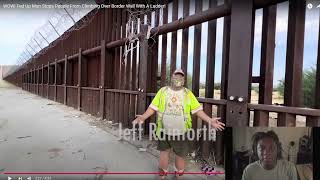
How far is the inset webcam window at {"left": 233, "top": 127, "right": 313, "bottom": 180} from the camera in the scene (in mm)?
2773

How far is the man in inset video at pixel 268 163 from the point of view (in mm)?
2781

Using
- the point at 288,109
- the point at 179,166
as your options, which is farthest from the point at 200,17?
the point at 179,166

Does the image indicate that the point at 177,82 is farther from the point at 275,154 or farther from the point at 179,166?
the point at 275,154

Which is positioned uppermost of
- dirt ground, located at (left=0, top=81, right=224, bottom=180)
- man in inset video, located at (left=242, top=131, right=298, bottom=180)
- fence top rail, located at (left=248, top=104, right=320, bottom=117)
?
fence top rail, located at (left=248, top=104, right=320, bottom=117)

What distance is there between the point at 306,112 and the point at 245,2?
142 cm

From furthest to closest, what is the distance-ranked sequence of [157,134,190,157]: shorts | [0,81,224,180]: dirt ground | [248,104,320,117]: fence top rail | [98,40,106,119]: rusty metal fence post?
[98,40,106,119]: rusty metal fence post → [0,81,224,180]: dirt ground → [157,134,190,157]: shorts → [248,104,320,117]: fence top rail

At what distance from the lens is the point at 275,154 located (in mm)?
2783

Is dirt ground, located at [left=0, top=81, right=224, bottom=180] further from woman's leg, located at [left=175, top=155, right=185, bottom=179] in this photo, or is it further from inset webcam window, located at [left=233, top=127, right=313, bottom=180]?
inset webcam window, located at [left=233, top=127, right=313, bottom=180]

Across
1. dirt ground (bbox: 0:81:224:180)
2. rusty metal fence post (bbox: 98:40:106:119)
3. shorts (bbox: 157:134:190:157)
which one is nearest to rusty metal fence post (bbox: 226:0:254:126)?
shorts (bbox: 157:134:190:157)

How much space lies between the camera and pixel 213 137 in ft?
14.6

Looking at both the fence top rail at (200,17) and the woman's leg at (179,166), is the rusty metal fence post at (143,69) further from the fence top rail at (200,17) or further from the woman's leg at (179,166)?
the woman's leg at (179,166)

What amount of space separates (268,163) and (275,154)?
0.32 ft

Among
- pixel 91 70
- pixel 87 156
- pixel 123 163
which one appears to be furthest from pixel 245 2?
pixel 91 70

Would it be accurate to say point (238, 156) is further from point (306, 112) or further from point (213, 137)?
point (213, 137)
